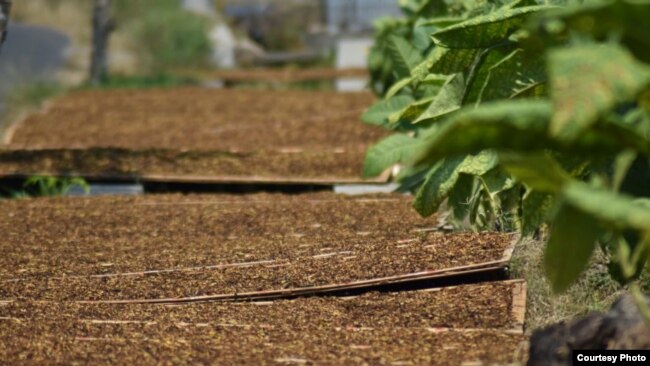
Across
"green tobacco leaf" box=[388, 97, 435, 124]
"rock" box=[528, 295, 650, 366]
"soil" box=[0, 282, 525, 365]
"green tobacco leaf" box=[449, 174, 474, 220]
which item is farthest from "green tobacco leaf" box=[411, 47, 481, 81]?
"rock" box=[528, 295, 650, 366]

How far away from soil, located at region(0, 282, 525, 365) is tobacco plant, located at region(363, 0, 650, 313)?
30 cm

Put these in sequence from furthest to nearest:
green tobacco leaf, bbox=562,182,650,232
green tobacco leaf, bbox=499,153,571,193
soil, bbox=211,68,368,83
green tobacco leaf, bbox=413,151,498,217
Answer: soil, bbox=211,68,368,83, green tobacco leaf, bbox=413,151,498,217, green tobacco leaf, bbox=499,153,571,193, green tobacco leaf, bbox=562,182,650,232

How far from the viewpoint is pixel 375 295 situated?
366 cm

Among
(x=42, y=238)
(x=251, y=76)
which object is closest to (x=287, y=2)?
(x=251, y=76)

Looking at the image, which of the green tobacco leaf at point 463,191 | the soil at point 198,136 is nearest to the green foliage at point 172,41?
the soil at point 198,136

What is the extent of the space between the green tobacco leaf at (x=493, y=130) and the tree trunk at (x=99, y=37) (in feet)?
40.0

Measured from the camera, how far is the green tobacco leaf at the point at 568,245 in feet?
8.46

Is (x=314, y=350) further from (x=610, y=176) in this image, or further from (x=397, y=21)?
(x=397, y=21)

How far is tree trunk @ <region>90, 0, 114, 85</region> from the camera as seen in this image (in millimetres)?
14273

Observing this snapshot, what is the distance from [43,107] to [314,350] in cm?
889

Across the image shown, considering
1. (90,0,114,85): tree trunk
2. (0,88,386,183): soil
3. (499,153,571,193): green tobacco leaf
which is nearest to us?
(499,153,571,193): green tobacco leaf

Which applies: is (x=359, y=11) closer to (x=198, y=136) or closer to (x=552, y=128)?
(x=198, y=136)

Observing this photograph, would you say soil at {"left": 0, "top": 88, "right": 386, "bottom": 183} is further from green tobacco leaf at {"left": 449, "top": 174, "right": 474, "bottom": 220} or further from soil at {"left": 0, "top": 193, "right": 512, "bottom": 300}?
green tobacco leaf at {"left": 449, "top": 174, "right": 474, "bottom": 220}

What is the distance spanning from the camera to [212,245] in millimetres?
4605
